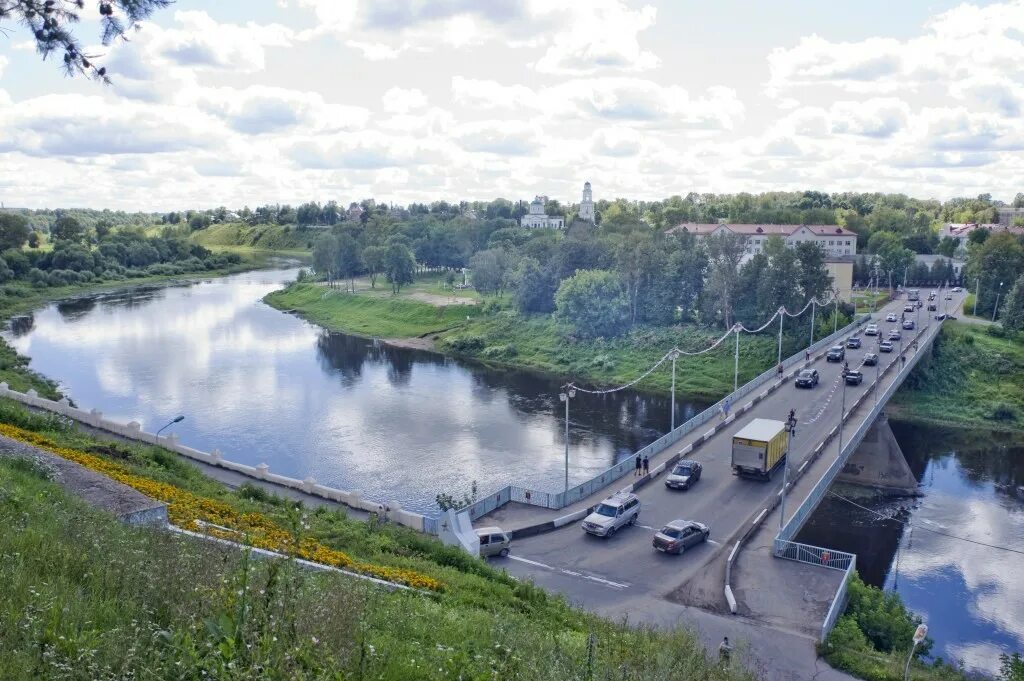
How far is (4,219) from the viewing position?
117812 millimetres

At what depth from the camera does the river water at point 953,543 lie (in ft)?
86.6

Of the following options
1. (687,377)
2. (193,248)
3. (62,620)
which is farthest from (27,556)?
(193,248)

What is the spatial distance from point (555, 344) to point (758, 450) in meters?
41.2

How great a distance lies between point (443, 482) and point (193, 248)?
398ft

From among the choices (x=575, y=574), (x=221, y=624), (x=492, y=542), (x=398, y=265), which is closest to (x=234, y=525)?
(x=492, y=542)

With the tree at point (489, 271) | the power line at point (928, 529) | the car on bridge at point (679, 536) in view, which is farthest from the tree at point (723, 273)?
the car on bridge at point (679, 536)

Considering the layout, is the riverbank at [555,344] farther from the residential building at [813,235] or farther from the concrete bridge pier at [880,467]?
the residential building at [813,235]

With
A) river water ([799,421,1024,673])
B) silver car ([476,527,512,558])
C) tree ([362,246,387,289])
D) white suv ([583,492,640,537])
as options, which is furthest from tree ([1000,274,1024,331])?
tree ([362,246,387,289])

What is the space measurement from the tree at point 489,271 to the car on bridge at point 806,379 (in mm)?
46712

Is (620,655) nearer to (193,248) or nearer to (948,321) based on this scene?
(948,321)

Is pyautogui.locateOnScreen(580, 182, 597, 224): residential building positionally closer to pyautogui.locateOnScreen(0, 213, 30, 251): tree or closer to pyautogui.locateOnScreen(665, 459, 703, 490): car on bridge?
pyautogui.locateOnScreen(0, 213, 30, 251): tree

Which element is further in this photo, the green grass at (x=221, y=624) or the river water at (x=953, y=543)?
the river water at (x=953, y=543)

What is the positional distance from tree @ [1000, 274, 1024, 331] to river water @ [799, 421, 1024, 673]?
2622cm

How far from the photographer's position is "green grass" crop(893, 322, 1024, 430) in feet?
182
